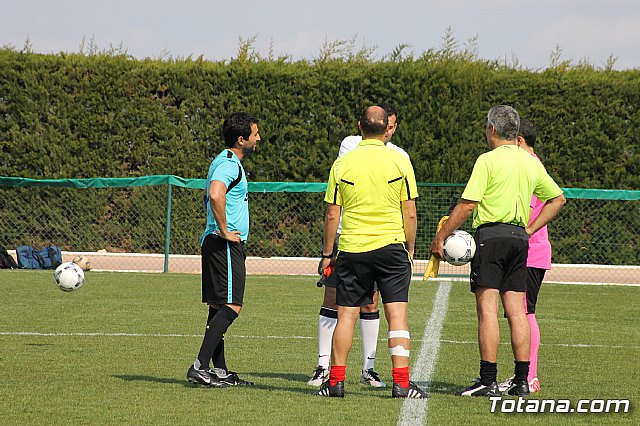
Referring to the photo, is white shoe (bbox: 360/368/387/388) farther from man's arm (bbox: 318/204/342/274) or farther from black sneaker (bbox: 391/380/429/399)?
man's arm (bbox: 318/204/342/274)

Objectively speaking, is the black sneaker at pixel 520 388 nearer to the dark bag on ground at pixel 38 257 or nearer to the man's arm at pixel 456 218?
the man's arm at pixel 456 218

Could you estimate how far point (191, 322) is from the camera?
12.0m

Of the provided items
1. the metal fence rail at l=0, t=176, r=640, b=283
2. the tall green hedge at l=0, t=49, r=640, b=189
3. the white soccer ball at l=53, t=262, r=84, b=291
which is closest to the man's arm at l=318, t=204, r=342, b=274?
the white soccer ball at l=53, t=262, r=84, b=291

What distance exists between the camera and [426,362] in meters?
9.06

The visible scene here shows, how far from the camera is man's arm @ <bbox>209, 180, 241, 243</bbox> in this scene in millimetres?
7633

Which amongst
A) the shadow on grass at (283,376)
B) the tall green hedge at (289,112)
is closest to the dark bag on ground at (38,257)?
the tall green hedge at (289,112)

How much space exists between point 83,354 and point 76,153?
12960 millimetres

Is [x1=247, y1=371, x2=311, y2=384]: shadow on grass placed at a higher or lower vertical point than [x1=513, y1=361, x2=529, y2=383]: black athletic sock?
lower

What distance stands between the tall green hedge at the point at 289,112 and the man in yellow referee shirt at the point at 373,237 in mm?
13902

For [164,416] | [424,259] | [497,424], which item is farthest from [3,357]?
[424,259]

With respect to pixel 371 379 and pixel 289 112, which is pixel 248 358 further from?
pixel 289 112

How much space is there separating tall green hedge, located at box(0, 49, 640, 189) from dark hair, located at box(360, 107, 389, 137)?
45.4 ft

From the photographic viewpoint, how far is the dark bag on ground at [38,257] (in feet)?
64.6

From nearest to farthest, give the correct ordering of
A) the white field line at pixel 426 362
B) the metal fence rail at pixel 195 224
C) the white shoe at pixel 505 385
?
the white field line at pixel 426 362, the white shoe at pixel 505 385, the metal fence rail at pixel 195 224
